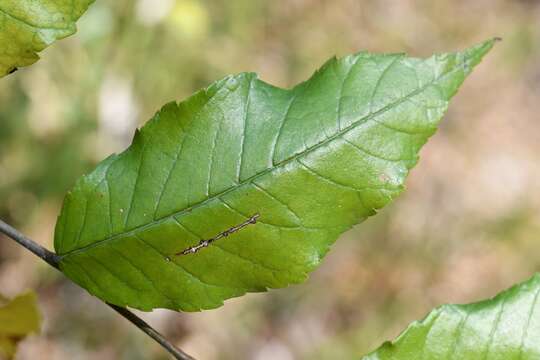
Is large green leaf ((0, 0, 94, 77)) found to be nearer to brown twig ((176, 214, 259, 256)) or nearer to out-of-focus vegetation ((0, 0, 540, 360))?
brown twig ((176, 214, 259, 256))

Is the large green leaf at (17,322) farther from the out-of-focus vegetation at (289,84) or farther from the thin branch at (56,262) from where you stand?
the out-of-focus vegetation at (289,84)

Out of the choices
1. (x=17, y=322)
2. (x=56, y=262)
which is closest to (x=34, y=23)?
(x=56, y=262)

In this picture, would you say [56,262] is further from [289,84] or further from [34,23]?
[289,84]

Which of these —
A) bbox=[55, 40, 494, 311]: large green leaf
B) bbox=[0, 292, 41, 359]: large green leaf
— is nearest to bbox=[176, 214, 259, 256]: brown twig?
bbox=[55, 40, 494, 311]: large green leaf

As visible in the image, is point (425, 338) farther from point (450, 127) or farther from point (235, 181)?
point (450, 127)

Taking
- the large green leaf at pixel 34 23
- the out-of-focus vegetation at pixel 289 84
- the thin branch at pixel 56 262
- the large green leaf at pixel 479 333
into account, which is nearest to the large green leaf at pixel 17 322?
the thin branch at pixel 56 262

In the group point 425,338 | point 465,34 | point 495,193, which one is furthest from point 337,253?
point 425,338
